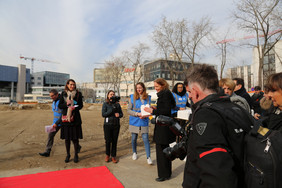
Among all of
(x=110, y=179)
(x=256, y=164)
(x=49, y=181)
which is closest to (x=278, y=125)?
(x=256, y=164)

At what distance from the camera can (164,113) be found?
3695mm

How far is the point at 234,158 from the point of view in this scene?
1.29 m

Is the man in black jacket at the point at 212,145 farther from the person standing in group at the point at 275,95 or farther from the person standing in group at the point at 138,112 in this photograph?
the person standing in group at the point at 138,112

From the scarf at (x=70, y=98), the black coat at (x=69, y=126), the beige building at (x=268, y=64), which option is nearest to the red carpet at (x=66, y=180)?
the black coat at (x=69, y=126)

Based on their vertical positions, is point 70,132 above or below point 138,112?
below

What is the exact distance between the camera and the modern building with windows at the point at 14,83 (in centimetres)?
8394

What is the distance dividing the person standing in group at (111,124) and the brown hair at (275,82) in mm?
3735

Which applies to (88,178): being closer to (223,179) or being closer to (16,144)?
(223,179)

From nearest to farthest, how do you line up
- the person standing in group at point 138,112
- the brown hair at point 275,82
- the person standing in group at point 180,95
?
the brown hair at point 275,82
the person standing in group at point 138,112
the person standing in group at point 180,95

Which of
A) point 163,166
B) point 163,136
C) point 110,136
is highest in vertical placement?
point 163,136

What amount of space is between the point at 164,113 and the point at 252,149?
250 cm

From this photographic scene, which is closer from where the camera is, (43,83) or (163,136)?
(163,136)

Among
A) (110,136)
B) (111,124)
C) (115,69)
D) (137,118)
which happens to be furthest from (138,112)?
(115,69)

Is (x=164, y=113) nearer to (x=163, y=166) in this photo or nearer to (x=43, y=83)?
(x=163, y=166)
